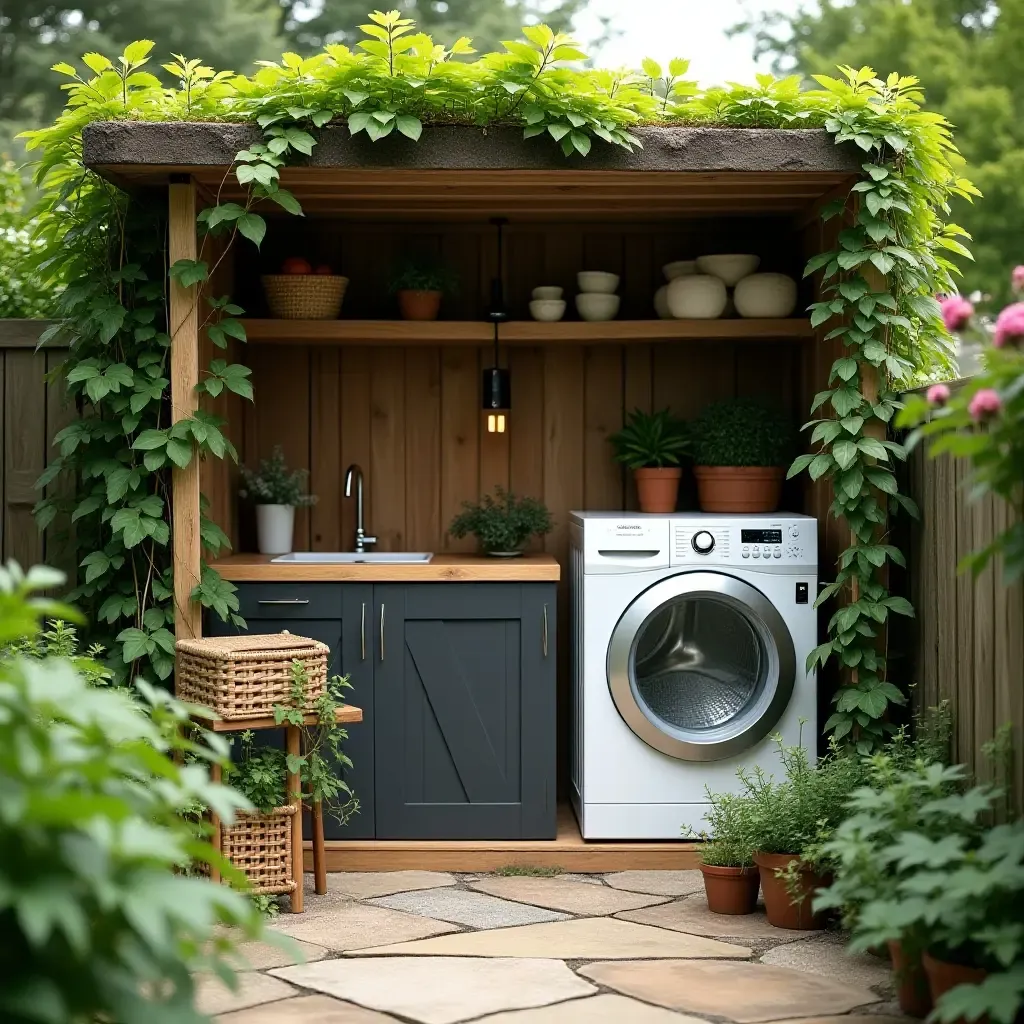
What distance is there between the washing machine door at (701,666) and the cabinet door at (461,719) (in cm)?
27

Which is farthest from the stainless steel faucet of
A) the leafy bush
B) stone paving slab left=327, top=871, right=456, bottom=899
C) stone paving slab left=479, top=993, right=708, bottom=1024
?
the leafy bush

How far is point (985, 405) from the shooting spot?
2.51 m

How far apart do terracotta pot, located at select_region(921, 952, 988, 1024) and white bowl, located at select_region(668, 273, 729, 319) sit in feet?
8.14

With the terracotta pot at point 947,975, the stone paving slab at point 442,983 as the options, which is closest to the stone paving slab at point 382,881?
the stone paving slab at point 442,983

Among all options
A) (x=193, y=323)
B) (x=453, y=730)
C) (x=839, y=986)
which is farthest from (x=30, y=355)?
(x=839, y=986)

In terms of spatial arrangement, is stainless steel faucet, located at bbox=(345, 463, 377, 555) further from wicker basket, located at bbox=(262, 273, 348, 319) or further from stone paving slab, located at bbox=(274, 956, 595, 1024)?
stone paving slab, located at bbox=(274, 956, 595, 1024)

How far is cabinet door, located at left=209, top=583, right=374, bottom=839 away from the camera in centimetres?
430

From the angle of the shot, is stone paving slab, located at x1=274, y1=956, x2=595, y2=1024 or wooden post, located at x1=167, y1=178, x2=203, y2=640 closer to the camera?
stone paving slab, located at x1=274, y1=956, x2=595, y2=1024

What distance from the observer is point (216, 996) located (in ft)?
10.1

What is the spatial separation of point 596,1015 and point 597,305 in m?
2.61

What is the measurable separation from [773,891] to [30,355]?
2.85m

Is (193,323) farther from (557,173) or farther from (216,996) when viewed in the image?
(216,996)

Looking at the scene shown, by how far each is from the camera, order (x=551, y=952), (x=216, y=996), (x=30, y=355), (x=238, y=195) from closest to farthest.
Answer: (x=216, y=996) < (x=551, y=952) < (x=238, y=195) < (x=30, y=355)

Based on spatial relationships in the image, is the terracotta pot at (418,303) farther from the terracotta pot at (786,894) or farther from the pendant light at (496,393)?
the terracotta pot at (786,894)
